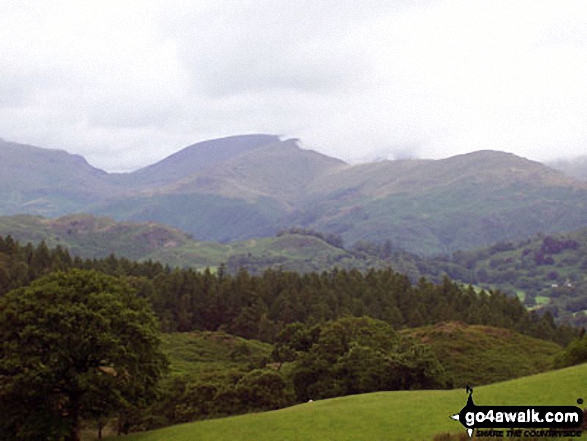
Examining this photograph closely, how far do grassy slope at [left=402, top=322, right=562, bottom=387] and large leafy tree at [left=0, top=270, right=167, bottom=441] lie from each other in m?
48.2

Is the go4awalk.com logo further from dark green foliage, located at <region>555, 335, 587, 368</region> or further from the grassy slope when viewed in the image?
the grassy slope

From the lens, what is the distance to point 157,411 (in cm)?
5906

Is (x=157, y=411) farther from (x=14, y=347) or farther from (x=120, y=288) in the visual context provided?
(x=14, y=347)

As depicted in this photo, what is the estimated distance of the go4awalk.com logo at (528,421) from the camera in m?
28.3

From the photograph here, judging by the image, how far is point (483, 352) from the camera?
96.8 metres

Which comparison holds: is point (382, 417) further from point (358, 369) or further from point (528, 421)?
point (358, 369)

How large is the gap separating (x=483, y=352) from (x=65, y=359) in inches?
2839

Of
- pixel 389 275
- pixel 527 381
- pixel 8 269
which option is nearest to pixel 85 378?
pixel 527 381

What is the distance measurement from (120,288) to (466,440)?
111 ft

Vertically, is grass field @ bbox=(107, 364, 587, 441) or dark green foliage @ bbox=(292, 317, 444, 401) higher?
grass field @ bbox=(107, 364, 587, 441)

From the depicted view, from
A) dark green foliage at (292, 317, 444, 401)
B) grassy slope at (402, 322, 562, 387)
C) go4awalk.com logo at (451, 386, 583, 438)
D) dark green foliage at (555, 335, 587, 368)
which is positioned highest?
go4awalk.com logo at (451, 386, 583, 438)

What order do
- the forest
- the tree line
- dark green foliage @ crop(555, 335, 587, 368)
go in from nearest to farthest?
dark green foliage @ crop(555, 335, 587, 368), the forest, the tree line

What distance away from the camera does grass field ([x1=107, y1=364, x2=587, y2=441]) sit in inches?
1389

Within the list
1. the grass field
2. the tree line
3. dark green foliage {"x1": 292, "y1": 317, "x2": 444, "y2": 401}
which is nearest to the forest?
dark green foliage {"x1": 292, "y1": 317, "x2": 444, "y2": 401}
